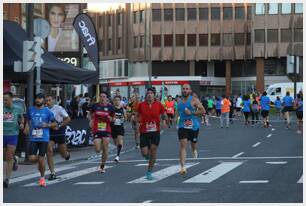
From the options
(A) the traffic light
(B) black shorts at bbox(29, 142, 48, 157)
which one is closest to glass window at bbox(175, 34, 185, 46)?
(A) the traffic light

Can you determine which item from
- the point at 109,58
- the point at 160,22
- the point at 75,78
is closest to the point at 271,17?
the point at 160,22

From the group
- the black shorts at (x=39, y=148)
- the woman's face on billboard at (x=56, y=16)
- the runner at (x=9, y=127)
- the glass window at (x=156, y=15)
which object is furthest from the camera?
the glass window at (x=156, y=15)

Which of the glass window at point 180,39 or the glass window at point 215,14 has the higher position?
the glass window at point 215,14

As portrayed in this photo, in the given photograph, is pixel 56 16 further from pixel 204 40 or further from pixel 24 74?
pixel 204 40

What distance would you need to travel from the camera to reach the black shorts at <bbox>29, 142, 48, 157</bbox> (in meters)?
12.1

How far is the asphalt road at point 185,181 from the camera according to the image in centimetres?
1009

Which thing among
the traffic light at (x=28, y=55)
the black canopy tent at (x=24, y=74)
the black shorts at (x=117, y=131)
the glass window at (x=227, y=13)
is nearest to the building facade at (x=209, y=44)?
the glass window at (x=227, y=13)

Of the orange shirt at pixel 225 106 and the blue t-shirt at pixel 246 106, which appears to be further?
the blue t-shirt at pixel 246 106

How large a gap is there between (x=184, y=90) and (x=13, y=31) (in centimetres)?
759

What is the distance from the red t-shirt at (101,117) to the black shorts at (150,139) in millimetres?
1561

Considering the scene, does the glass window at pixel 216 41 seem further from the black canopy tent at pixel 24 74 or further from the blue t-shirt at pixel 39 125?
the blue t-shirt at pixel 39 125

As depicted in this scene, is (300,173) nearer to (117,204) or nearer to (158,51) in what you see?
(117,204)

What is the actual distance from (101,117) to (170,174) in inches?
78.8

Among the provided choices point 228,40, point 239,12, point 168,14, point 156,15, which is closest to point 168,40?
point 168,14
